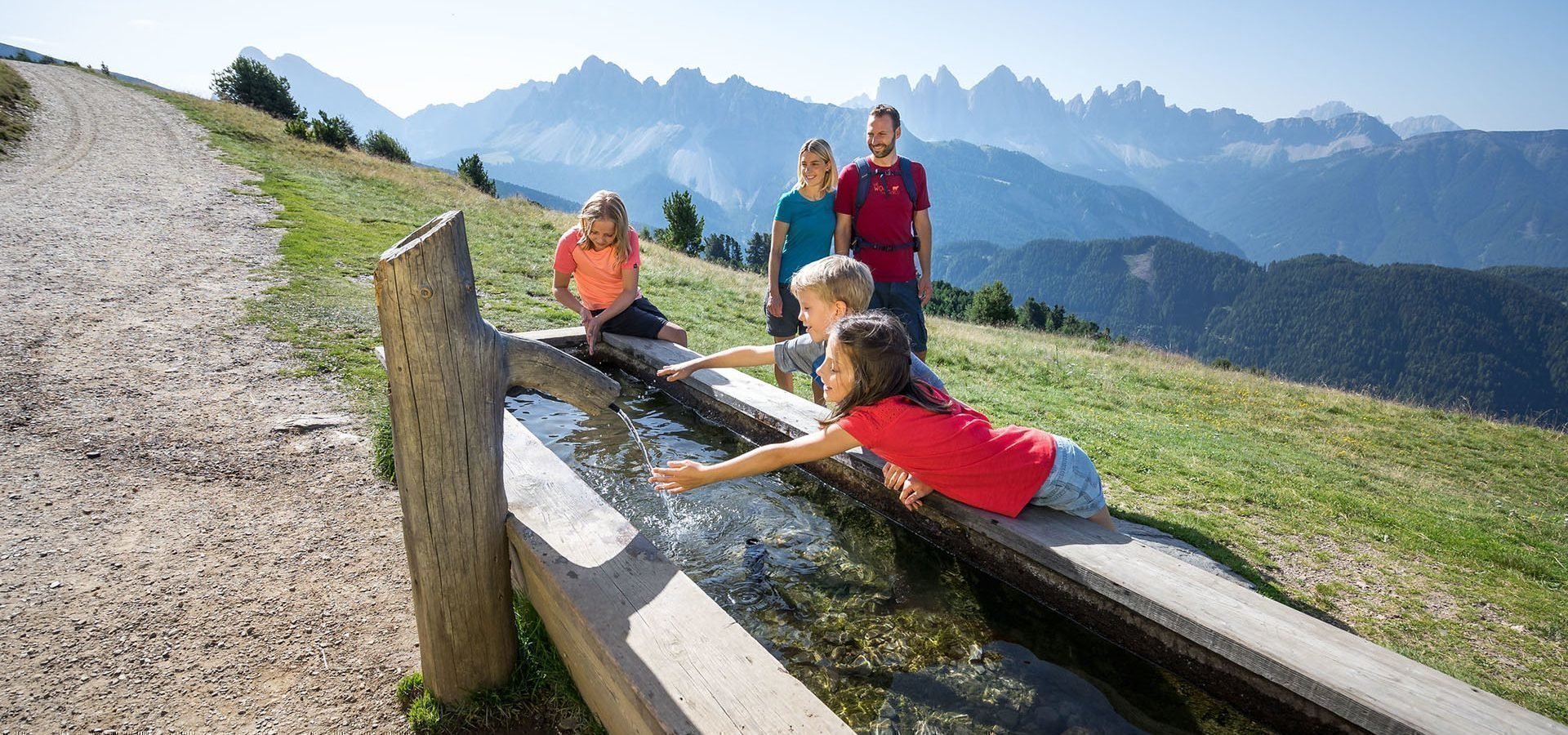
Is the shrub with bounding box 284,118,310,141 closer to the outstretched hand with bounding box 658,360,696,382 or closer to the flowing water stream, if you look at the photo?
the outstretched hand with bounding box 658,360,696,382

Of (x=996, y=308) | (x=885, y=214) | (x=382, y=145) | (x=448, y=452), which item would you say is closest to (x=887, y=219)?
(x=885, y=214)

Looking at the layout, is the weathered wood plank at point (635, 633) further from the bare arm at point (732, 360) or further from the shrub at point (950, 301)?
the shrub at point (950, 301)

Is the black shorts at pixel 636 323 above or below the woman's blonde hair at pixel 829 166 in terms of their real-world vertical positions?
below

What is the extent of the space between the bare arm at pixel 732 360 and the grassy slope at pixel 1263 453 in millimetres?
2851

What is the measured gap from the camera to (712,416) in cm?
530

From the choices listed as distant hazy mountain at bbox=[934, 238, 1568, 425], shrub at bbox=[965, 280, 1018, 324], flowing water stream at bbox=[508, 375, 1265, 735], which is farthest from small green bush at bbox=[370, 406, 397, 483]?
distant hazy mountain at bbox=[934, 238, 1568, 425]

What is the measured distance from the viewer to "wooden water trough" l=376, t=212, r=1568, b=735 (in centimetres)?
204

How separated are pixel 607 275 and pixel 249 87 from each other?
1807 inches

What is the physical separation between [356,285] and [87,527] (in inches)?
288

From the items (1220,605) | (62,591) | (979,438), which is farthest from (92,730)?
(1220,605)

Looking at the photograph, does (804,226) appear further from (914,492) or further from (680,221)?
(680,221)

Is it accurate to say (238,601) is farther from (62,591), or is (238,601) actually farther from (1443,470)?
(1443,470)

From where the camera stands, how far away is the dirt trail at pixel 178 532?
281 centimetres

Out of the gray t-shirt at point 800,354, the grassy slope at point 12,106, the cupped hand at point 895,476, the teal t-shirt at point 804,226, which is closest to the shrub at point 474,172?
the grassy slope at point 12,106
